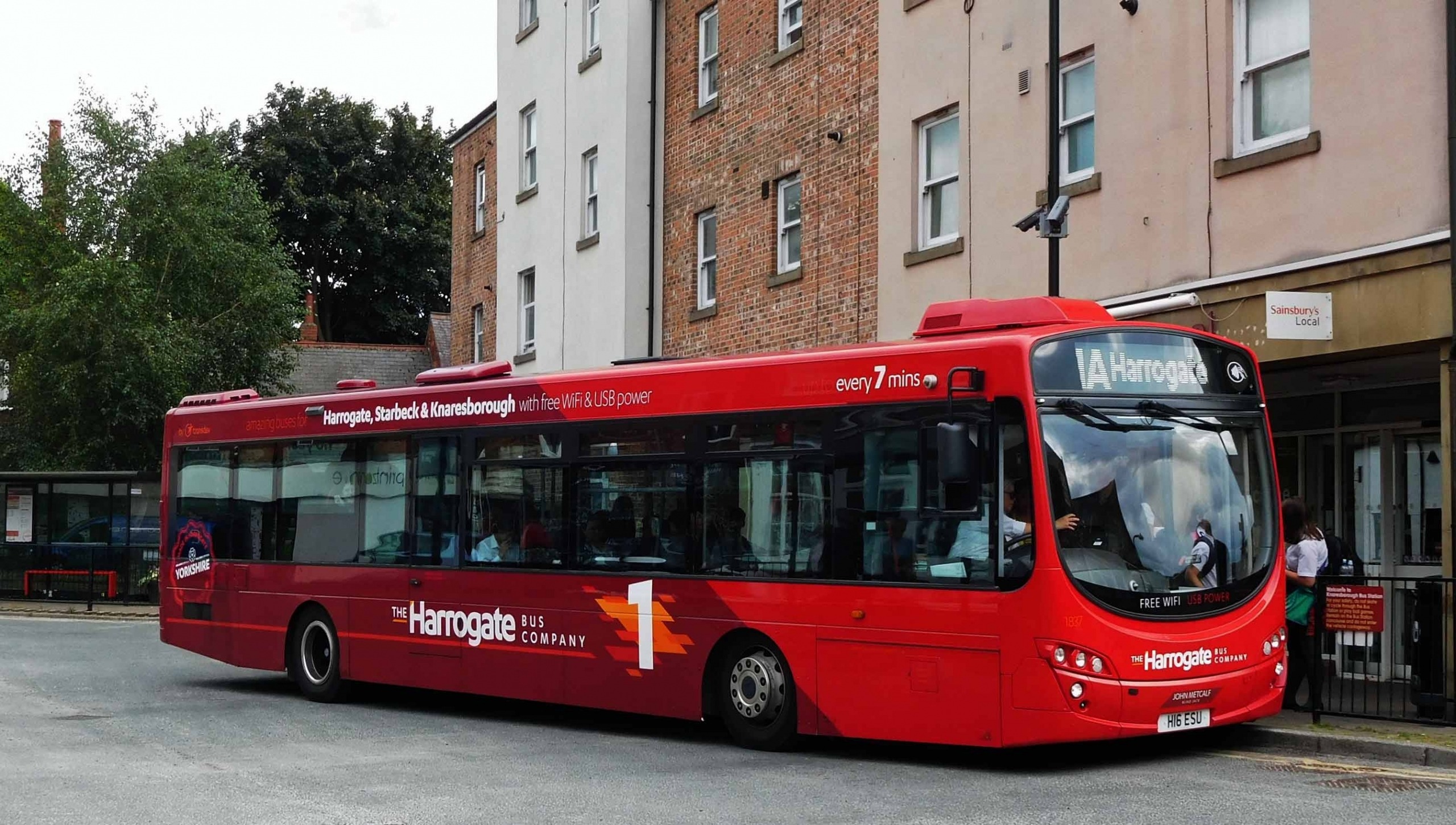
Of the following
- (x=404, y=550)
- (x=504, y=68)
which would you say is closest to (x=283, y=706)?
(x=404, y=550)

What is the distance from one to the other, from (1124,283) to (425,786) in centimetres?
909

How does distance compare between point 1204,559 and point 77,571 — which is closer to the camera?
point 1204,559

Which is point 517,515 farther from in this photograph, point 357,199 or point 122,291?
point 357,199

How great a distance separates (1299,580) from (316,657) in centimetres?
891

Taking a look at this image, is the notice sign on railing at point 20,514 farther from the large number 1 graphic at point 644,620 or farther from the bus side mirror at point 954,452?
the bus side mirror at point 954,452

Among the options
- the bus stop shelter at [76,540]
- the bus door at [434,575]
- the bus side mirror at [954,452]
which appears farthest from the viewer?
the bus stop shelter at [76,540]

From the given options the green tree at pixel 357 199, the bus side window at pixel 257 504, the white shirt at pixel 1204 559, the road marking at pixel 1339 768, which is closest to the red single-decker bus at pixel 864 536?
the white shirt at pixel 1204 559

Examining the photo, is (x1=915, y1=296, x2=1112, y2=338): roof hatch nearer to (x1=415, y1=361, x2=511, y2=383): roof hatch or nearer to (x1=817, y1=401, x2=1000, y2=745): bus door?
(x1=817, y1=401, x2=1000, y2=745): bus door

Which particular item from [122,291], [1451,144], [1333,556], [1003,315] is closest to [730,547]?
[1003,315]

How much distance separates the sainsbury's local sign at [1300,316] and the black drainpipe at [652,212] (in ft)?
44.9

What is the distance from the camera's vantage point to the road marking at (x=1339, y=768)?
998 centimetres

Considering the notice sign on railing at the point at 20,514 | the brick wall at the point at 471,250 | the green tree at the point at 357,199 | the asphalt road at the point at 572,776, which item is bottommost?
the asphalt road at the point at 572,776

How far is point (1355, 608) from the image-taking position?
12188 mm

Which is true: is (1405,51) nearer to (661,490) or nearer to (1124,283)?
(1124,283)
